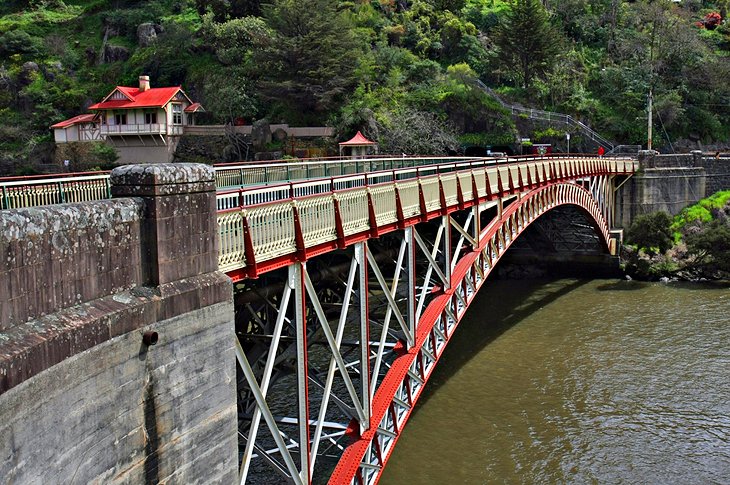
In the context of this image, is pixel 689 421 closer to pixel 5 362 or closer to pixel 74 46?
pixel 5 362

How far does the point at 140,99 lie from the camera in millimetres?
62844

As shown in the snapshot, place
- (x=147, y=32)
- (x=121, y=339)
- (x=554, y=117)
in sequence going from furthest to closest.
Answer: (x=147, y=32) → (x=554, y=117) → (x=121, y=339)

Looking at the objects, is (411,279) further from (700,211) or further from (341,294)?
(700,211)

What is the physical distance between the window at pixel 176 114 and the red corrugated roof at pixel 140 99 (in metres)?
2.42

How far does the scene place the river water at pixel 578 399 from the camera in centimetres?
2208

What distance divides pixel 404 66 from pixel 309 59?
431 inches

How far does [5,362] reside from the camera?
6699 millimetres

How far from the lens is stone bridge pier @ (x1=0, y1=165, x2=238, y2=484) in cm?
716

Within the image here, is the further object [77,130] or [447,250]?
[77,130]

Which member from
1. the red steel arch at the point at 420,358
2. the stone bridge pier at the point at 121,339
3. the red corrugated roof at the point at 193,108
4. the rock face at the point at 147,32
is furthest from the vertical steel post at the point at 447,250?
the rock face at the point at 147,32

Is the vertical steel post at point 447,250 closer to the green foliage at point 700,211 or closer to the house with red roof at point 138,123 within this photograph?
the green foliage at point 700,211

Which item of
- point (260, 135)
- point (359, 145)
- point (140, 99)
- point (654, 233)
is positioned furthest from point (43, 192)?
point (260, 135)

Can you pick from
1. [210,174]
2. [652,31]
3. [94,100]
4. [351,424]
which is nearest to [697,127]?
[652,31]

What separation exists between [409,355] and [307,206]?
5.94 meters
